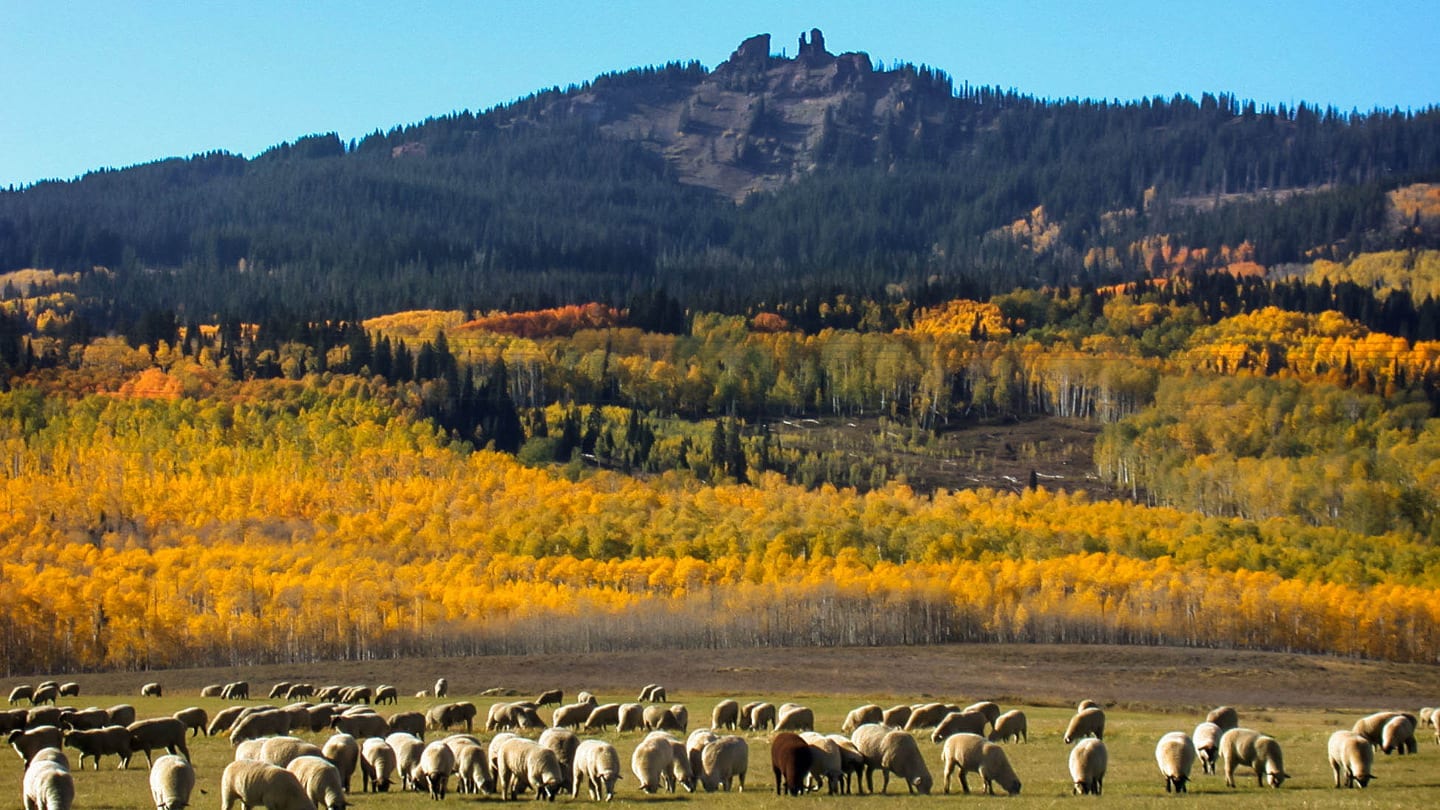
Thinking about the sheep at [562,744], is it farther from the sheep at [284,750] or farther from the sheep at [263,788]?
the sheep at [263,788]

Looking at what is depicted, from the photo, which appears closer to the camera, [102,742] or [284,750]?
[284,750]

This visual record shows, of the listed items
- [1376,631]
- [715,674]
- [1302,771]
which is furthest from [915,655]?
[1302,771]

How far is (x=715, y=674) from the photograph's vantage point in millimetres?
98562

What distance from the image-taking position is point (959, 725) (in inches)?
2028

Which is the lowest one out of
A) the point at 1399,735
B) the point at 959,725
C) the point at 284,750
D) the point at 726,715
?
the point at 726,715

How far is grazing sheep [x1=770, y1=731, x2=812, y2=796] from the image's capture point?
38594 mm

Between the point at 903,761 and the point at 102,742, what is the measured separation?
72.0ft

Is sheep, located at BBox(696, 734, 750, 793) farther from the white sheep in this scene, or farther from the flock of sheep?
the white sheep

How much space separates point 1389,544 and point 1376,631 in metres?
38.3

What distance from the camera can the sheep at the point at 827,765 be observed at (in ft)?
129

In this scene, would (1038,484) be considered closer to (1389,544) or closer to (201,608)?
(1389,544)

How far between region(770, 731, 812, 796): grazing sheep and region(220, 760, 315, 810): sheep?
11.4 m

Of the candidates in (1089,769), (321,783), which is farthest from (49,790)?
(1089,769)

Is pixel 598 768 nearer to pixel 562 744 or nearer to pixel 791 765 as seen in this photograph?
pixel 562 744
